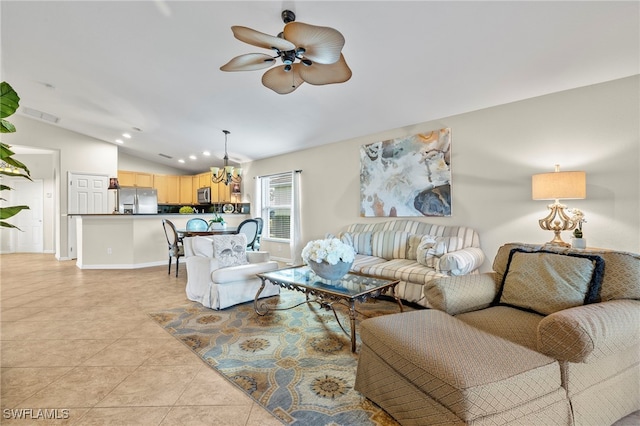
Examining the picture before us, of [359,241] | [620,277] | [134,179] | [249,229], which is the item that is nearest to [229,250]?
[249,229]

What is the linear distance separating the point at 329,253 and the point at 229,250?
1.58 m

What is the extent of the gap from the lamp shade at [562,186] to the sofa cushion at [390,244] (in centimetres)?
155

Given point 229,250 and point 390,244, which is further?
point 390,244

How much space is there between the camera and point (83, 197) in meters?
7.01

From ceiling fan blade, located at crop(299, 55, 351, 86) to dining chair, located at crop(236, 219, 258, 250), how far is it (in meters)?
2.95

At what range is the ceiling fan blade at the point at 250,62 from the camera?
211cm

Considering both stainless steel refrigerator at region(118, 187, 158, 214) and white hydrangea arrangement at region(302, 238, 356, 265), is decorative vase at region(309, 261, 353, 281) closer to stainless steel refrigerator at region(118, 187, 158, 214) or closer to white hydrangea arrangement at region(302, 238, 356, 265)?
white hydrangea arrangement at region(302, 238, 356, 265)

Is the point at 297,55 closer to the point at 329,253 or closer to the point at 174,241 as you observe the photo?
the point at 329,253

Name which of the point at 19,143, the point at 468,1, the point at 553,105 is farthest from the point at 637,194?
the point at 19,143

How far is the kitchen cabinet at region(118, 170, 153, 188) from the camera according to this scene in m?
8.01

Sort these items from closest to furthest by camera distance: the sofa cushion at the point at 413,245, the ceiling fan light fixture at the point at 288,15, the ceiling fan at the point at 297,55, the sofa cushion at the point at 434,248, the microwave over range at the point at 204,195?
1. the ceiling fan at the point at 297,55
2. the ceiling fan light fixture at the point at 288,15
3. the sofa cushion at the point at 434,248
4. the sofa cushion at the point at 413,245
5. the microwave over range at the point at 204,195

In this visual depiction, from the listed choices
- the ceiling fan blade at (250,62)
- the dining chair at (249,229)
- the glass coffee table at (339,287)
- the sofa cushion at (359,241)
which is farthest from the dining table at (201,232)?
the ceiling fan blade at (250,62)

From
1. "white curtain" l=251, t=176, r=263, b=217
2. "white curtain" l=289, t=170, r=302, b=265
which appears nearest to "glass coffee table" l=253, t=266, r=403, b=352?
"white curtain" l=289, t=170, r=302, b=265

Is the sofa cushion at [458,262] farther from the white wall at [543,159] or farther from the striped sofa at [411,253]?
the white wall at [543,159]
